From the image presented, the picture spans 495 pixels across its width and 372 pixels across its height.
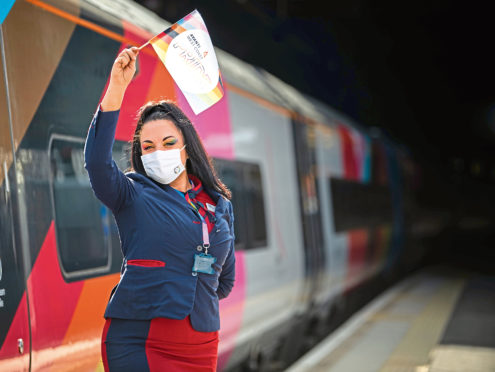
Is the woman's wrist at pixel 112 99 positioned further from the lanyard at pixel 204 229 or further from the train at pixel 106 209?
the train at pixel 106 209

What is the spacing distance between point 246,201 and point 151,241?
2837mm

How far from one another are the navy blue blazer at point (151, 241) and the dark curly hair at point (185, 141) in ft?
0.31

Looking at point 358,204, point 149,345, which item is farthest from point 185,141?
point 358,204

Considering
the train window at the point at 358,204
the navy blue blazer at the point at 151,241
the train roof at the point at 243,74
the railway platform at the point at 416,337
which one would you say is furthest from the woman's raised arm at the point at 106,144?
the train window at the point at 358,204

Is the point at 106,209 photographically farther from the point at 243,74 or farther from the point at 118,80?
the point at 243,74

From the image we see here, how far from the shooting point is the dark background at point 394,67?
478 inches

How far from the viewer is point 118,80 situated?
187 centimetres

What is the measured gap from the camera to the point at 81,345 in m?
2.63

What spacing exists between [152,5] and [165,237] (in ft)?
33.5

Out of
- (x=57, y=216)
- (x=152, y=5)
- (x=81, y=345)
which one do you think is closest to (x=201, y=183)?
(x=57, y=216)

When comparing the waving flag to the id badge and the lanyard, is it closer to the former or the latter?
the lanyard

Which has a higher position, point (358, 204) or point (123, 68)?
point (123, 68)

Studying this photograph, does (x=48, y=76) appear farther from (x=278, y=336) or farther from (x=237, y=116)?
(x=278, y=336)

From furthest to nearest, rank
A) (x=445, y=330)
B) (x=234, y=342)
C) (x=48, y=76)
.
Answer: (x=445, y=330) → (x=234, y=342) → (x=48, y=76)
